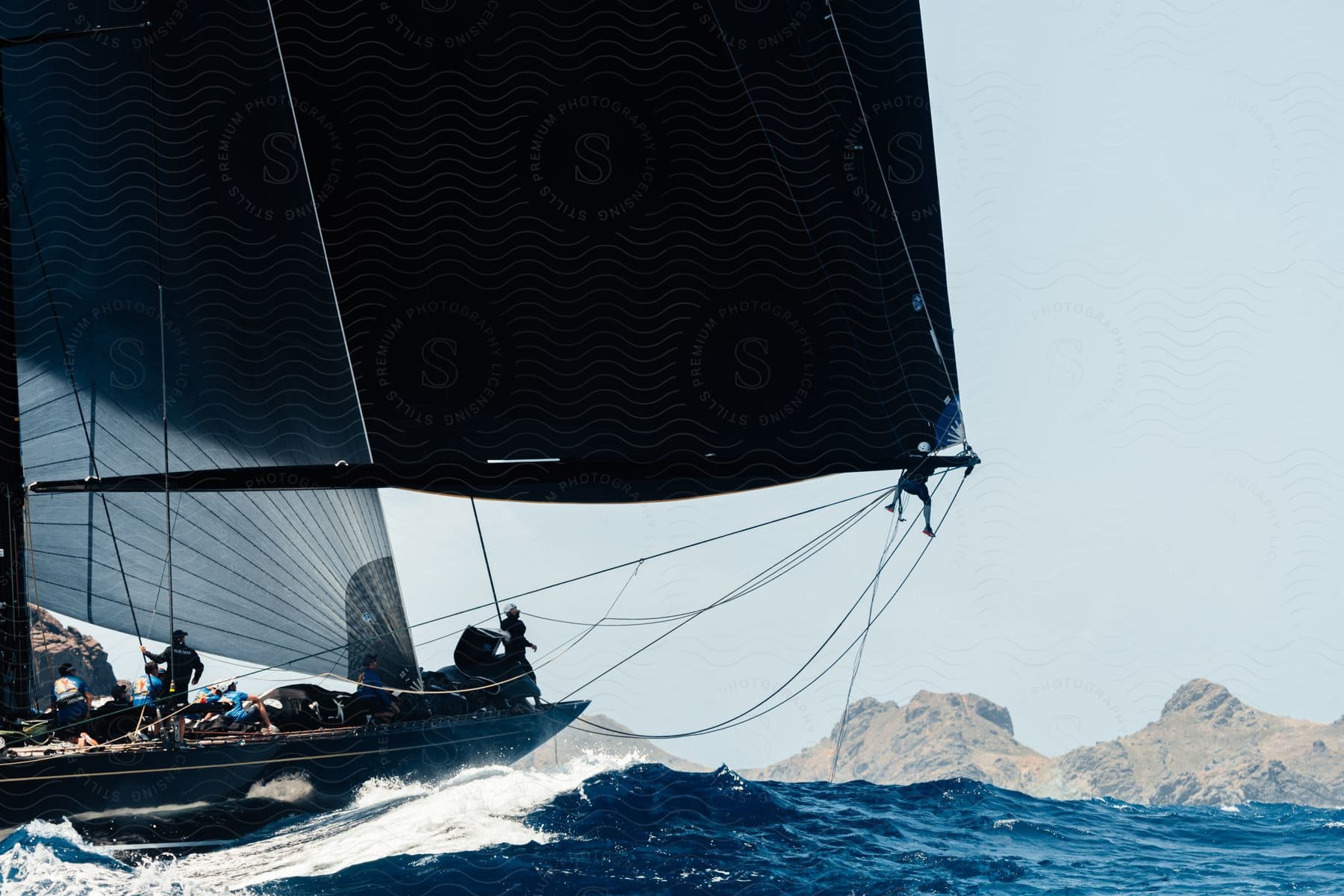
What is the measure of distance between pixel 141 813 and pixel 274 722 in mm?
2119

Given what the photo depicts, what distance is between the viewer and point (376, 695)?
641 inches

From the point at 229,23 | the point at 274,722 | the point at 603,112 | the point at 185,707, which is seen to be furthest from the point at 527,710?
the point at 229,23

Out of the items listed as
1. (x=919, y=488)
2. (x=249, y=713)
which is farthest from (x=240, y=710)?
(x=919, y=488)

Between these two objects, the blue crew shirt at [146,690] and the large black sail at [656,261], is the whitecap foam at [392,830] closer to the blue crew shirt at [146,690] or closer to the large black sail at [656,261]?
the blue crew shirt at [146,690]

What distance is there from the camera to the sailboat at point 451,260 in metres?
14.8

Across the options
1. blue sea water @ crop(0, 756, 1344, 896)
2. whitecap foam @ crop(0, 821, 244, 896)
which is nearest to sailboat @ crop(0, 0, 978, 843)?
blue sea water @ crop(0, 756, 1344, 896)

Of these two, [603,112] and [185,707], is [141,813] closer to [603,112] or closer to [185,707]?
[185,707]

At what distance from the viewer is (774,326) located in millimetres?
14789

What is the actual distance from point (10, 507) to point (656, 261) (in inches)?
331

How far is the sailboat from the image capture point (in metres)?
14.8

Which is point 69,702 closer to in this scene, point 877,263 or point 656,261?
point 656,261

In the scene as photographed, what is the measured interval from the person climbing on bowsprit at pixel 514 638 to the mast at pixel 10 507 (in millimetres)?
6072

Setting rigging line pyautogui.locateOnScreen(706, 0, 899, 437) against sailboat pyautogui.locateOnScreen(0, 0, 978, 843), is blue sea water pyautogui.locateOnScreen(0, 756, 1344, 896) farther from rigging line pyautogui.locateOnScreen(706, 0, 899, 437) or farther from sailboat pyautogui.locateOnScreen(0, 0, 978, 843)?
rigging line pyautogui.locateOnScreen(706, 0, 899, 437)

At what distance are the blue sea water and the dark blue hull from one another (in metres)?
0.24
